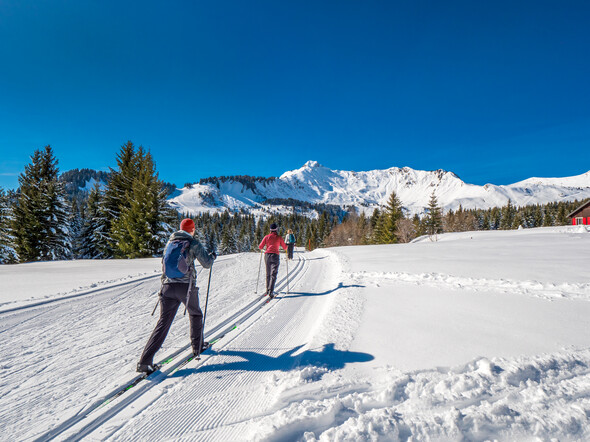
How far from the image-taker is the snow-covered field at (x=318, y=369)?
2443mm

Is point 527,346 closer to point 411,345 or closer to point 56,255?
point 411,345

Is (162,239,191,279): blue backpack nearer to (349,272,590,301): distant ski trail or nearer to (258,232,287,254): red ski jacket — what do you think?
(258,232,287,254): red ski jacket

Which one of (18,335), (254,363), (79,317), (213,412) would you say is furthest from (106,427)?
(79,317)

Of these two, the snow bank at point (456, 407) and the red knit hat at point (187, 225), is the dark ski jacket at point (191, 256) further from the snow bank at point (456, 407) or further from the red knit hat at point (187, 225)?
the snow bank at point (456, 407)

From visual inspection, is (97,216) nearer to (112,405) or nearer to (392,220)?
(112,405)

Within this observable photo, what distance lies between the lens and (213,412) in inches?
108

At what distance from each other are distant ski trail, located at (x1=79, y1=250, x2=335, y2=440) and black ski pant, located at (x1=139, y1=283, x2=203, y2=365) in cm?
40

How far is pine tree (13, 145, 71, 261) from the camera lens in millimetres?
19031

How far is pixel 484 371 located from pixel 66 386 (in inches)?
205

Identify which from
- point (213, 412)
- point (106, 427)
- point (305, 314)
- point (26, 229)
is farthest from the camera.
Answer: point (26, 229)

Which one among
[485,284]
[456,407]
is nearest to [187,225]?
[456,407]

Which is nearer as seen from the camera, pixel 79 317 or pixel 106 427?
pixel 106 427

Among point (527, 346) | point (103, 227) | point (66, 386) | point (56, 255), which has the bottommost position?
point (527, 346)

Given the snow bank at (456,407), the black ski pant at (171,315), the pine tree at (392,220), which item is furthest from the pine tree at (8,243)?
the pine tree at (392,220)
